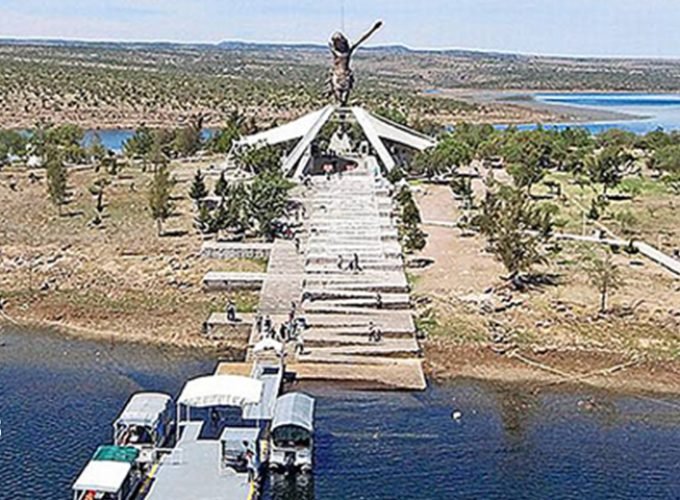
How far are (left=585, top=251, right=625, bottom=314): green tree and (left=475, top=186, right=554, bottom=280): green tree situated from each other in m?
2.32

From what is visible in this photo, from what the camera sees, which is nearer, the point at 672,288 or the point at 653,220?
the point at 672,288

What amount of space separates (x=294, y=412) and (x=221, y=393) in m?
2.18

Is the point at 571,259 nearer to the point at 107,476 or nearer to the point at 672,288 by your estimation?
the point at 672,288

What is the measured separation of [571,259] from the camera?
171 ft

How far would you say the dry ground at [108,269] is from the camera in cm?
4394

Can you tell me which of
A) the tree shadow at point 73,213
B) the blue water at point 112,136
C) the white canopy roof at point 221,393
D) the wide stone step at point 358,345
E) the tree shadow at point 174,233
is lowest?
the blue water at point 112,136

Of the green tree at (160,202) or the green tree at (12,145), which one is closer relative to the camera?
the green tree at (160,202)

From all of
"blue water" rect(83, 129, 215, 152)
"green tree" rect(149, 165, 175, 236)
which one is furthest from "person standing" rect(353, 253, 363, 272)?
"blue water" rect(83, 129, 215, 152)

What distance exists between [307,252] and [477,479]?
2247 centimetres

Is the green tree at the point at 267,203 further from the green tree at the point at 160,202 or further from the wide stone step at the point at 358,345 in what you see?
the wide stone step at the point at 358,345

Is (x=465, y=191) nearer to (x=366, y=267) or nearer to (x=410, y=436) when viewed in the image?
(x=366, y=267)

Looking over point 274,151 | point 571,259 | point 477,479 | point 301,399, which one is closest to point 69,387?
point 301,399

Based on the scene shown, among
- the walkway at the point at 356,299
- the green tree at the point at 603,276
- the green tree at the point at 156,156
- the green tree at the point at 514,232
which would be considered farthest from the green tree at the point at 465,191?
the green tree at the point at 156,156

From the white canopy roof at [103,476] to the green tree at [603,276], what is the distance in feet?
79.5
